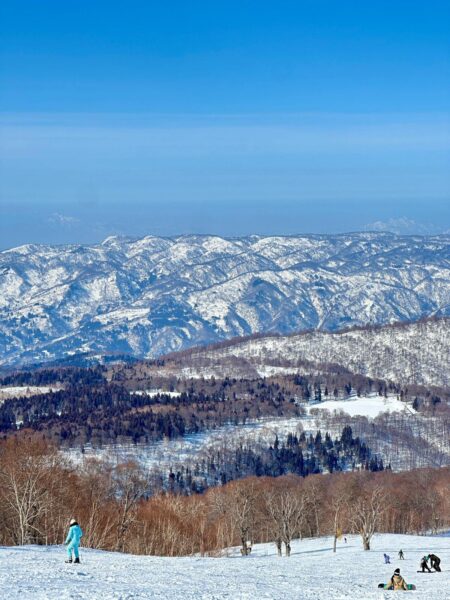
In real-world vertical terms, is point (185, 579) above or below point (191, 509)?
below

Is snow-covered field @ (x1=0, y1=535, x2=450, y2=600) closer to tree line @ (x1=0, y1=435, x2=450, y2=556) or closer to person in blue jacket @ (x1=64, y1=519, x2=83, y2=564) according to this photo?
person in blue jacket @ (x1=64, y1=519, x2=83, y2=564)

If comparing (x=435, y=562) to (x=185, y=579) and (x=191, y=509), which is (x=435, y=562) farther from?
(x=191, y=509)

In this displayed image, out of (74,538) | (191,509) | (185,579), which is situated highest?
(191,509)

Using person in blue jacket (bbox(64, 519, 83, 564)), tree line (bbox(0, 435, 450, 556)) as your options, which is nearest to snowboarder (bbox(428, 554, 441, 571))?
tree line (bbox(0, 435, 450, 556))

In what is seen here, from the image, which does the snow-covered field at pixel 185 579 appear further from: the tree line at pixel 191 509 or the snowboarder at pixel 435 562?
the tree line at pixel 191 509

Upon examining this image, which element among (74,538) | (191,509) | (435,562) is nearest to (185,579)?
(74,538)

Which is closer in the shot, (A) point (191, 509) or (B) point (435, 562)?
(B) point (435, 562)

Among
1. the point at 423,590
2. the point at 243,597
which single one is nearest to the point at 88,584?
the point at 243,597

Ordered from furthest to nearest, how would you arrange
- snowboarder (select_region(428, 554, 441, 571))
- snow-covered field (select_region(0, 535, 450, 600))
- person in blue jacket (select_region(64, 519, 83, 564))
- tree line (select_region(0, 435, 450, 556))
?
tree line (select_region(0, 435, 450, 556)) < snowboarder (select_region(428, 554, 441, 571)) < person in blue jacket (select_region(64, 519, 83, 564)) < snow-covered field (select_region(0, 535, 450, 600))

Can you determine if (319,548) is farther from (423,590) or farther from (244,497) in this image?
(423,590)
